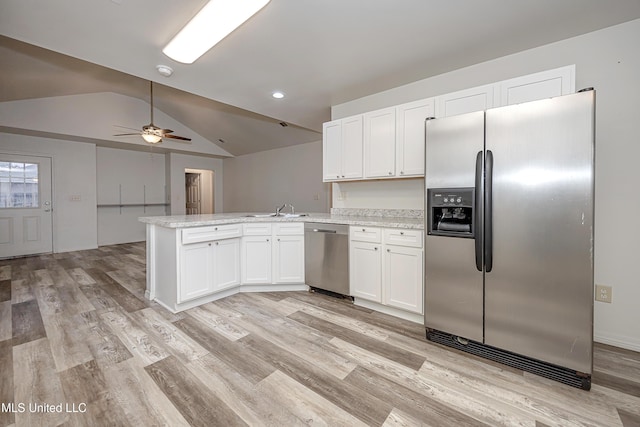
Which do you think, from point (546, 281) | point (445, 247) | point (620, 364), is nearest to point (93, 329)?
point (445, 247)

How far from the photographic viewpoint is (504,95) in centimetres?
237

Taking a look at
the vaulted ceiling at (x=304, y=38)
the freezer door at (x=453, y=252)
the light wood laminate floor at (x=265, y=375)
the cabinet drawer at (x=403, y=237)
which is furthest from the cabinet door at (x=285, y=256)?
the vaulted ceiling at (x=304, y=38)

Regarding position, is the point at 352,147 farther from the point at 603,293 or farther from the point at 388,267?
the point at 603,293

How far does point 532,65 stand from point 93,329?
4.64 meters

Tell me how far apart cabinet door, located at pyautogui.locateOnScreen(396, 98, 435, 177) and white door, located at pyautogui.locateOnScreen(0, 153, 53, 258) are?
22.5 ft

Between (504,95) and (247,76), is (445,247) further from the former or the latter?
(247,76)

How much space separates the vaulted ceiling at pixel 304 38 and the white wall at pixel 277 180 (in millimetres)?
2694

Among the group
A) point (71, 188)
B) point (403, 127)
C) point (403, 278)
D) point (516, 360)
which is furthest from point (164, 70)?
point (71, 188)

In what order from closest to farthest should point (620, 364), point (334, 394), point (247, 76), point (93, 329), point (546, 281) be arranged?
point (334, 394)
point (546, 281)
point (620, 364)
point (93, 329)
point (247, 76)

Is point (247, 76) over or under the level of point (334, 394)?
over

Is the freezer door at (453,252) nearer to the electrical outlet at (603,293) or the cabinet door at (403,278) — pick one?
the cabinet door at (403,278)

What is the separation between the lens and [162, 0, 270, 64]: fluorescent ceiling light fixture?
1615 millimetres

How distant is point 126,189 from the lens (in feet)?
22.2

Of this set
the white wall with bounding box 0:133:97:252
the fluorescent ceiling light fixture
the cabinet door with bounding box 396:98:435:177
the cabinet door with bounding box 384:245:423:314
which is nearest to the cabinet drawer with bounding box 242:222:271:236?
the cabinet door with bounding box 384:245:423:314
